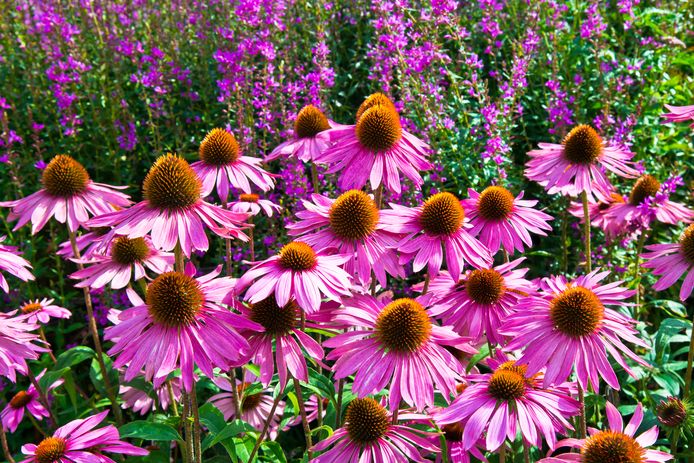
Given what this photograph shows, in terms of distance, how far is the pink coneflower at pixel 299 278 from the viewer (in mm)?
1807

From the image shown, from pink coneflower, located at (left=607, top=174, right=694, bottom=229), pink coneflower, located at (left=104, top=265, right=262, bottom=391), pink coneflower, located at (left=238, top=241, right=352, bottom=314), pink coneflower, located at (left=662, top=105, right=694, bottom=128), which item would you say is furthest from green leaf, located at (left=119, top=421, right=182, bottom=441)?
pink coneflower, located at (left=607, top=174, right=694, bottom=229)

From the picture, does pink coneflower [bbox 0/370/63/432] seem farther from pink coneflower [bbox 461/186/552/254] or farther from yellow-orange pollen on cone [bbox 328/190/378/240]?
pink coneflower [bbox 461/186/552/254]

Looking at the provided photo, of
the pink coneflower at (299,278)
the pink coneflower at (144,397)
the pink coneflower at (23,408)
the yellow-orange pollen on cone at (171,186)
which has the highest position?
the yellow-orange pollen on cone at (171,186)

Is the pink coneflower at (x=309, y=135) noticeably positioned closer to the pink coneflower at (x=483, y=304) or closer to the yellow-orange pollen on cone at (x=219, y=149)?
the yellow-orange pollen on cone at (x=219, y=149)

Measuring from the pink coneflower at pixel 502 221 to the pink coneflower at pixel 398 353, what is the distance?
56 centimetres

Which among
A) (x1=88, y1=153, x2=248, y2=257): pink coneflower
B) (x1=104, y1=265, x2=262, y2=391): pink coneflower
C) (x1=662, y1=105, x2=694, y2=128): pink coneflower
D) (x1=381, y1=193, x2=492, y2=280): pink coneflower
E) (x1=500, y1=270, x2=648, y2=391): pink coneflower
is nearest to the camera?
(x1=104, y1=265, x2=262, y2=391): pink coneflower

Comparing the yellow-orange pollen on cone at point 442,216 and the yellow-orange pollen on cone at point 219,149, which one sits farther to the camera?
the yellow-orange pollen on cone at point 219,149

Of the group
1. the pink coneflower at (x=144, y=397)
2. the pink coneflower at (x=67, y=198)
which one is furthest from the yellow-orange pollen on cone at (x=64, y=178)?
the pink coneflower at (x=144, y=397)

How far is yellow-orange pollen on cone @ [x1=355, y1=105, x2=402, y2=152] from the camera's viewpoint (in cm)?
243

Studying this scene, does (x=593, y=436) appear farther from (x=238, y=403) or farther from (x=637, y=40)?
(x=637, y=40)

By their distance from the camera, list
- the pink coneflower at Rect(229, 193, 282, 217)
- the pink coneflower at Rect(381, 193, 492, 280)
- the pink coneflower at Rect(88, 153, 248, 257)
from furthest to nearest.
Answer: the pink coneflower at Rect(229, 193, 282, 217), the pink coneflower at Rect(381, 193, 492, 280), the pink coneflower at Rect(88, 153, 248, 257)

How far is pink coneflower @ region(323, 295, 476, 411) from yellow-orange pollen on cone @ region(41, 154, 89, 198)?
1295 millimetres

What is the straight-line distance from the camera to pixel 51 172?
260 centimetres

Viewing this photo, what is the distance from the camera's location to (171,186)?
6.56 feet
